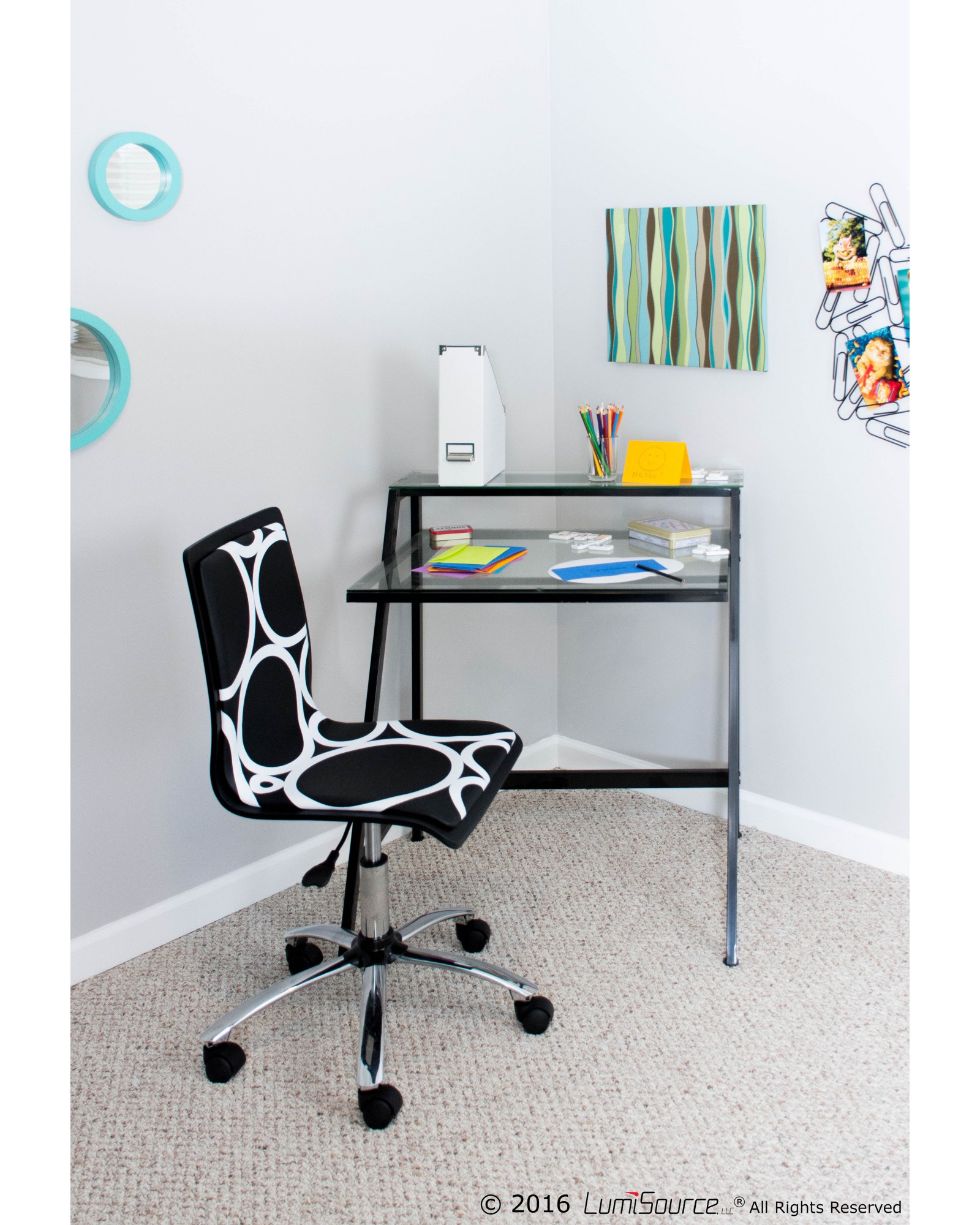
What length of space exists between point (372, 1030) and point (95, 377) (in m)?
1.30

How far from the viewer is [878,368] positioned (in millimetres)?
2236

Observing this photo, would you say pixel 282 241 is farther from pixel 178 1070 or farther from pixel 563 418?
pixel 178 1070

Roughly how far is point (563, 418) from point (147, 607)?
1362 millimetres

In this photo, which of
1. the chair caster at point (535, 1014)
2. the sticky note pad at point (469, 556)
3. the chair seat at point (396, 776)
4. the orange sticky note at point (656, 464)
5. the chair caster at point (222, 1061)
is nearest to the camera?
the chair seat at point (396, 776)

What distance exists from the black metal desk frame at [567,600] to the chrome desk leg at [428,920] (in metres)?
0.17

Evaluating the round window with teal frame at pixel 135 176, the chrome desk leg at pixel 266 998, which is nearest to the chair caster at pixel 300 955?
the chrome desk leg at pixel 266 998

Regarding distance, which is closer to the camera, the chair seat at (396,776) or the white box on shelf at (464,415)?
the chair seat at (396,776)

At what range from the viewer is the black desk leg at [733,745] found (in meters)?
2.00

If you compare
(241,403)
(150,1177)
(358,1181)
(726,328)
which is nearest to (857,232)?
(726,328)

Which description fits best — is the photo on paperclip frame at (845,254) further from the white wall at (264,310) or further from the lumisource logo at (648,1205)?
the lumisource logo at (648,1205)

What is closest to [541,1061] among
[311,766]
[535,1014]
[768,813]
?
[535,1014]

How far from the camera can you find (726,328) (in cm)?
248

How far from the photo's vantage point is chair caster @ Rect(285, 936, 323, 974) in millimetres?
1984

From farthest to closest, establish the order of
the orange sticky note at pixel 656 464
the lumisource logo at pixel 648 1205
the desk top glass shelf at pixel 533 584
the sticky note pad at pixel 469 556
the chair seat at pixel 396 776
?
the orange sticky note at pixel 656 464
the sticky note pad at pixel 469 556
the desk top glass shelf at pixel 533 584
the chair seat at pixel 396 776
the lumisource logo at pixel 648 1205
